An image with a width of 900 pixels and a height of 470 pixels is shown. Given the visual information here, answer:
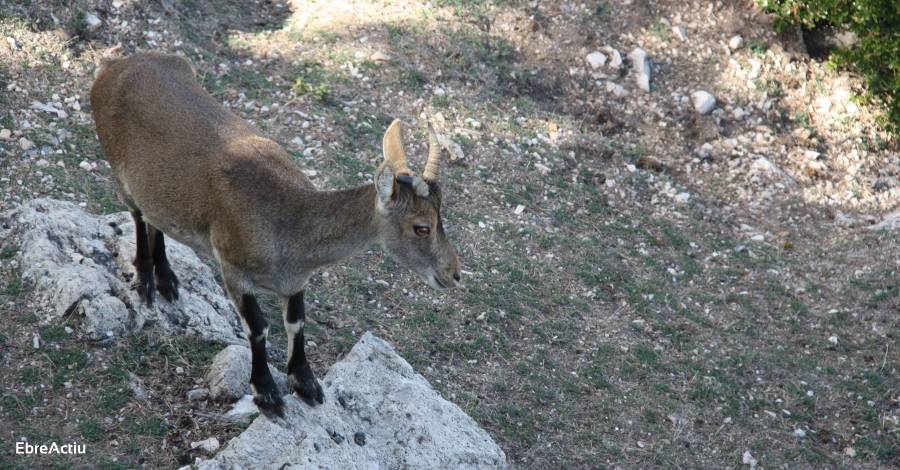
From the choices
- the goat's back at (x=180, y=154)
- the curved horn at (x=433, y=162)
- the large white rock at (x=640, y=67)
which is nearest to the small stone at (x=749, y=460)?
the curved horn at (x=433, y=162)

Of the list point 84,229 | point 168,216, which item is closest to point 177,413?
point 168,216

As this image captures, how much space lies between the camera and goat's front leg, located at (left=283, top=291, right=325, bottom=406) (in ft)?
20.4

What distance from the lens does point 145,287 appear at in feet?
22.8

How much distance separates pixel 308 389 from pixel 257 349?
463 mm

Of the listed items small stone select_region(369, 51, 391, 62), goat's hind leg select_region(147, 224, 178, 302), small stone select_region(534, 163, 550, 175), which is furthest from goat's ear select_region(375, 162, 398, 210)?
small stone select_region(369, 51, 391, 62)

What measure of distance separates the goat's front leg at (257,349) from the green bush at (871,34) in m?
10.2

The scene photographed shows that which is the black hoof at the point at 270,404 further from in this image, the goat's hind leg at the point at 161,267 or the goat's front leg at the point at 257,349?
the goat's hind leg at the point at 161,267

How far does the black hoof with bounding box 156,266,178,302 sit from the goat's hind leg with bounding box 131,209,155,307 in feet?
0.33

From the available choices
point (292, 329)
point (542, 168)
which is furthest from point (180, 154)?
point (542, 168)

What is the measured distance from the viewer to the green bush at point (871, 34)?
12.5 m

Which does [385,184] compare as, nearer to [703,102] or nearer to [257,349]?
[257,349]

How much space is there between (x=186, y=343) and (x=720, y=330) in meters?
5.56

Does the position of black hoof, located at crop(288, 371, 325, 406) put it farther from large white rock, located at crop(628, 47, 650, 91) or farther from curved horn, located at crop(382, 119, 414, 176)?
large white rock, located at crop(628, 47, 650, 91)

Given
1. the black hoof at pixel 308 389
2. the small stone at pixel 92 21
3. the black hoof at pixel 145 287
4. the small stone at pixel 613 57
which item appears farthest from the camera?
the small stone at pixel 613 57
